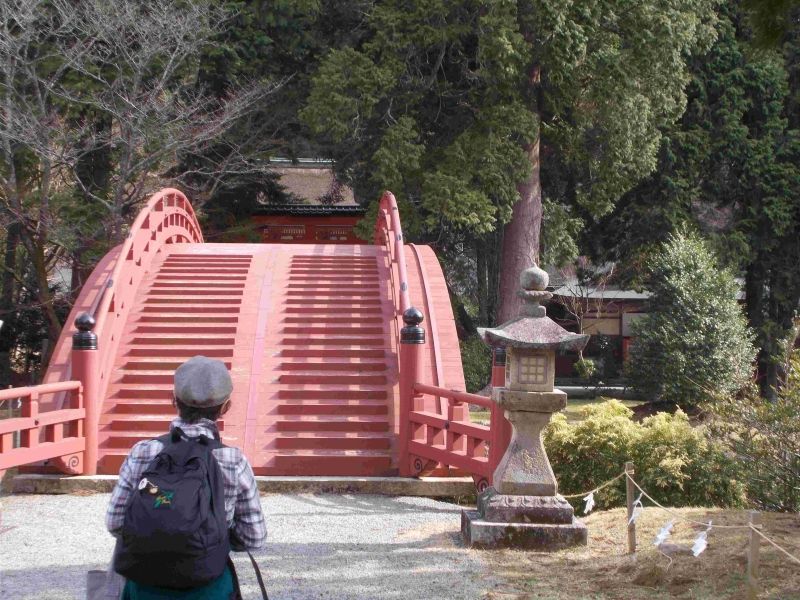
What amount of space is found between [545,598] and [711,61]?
2033 centimetres

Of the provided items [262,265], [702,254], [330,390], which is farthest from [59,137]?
[702,254]

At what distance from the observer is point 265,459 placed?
34.0 feet

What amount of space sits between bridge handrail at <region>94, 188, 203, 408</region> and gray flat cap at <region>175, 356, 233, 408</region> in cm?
762

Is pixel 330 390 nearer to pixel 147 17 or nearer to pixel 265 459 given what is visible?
pixel 265 459

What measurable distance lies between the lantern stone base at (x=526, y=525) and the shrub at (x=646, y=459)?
245 cm

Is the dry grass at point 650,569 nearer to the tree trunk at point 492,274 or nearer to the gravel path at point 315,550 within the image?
the gravel path at point 315,550

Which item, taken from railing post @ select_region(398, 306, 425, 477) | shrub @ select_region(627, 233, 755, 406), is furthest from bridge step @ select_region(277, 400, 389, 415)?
shrub @ select_region(627, 233, 755, 406)

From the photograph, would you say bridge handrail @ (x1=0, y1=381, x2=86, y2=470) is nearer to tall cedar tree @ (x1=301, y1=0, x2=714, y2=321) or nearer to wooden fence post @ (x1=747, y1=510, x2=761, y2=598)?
wooden fence post @ (x1=747, y1=510, x2=761, y2=598)

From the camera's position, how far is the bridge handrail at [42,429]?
880cm

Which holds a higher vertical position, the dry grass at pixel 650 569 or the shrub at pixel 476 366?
the shrub at pixel 476 366

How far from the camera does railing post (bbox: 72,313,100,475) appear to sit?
33.4 ft

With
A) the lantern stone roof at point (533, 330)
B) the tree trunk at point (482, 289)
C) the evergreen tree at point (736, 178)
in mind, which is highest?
the evergreen tree at point (736, 178)

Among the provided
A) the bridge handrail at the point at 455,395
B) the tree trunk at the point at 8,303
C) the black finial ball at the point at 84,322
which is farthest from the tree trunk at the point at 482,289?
the black finial ball at the point at 84,322

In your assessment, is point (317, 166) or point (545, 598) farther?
point (317, 166)
